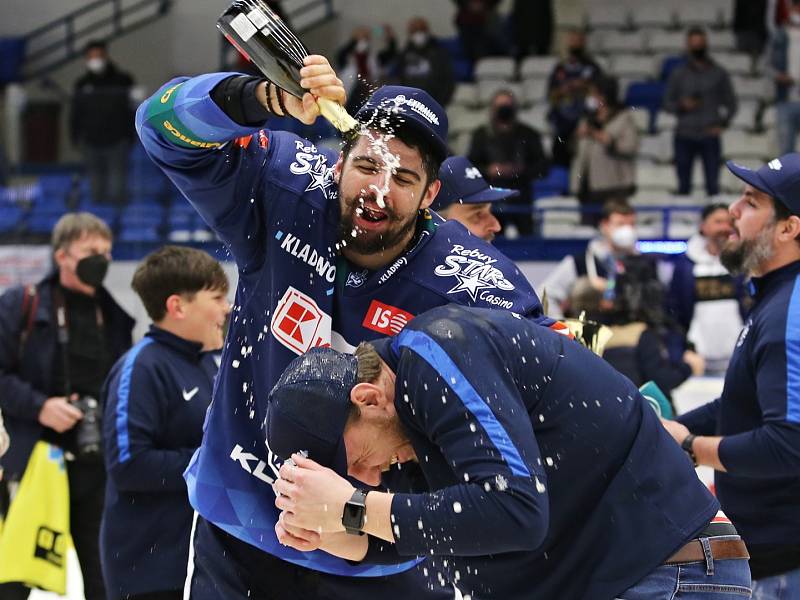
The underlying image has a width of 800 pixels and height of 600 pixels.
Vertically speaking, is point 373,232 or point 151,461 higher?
point 373,232

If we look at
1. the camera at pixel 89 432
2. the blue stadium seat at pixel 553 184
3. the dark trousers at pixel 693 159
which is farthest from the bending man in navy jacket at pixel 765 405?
the dark trousers at pixel 693 159

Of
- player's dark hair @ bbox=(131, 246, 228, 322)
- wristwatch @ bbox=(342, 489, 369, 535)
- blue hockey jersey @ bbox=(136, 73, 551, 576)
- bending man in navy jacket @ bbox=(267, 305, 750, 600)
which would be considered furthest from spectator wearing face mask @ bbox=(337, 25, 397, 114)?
wristwatch @ bbox=(342, 489, 369, 535)

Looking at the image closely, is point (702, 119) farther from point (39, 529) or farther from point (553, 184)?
point (39, 529)

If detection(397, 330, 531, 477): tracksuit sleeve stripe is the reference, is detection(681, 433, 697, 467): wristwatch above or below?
below

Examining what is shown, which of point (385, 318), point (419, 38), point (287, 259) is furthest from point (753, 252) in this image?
point (419, 38)

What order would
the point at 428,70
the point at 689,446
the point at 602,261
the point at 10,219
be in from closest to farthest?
the point at 689,446
the point at 602,261
the point at 10,219
the point at 428,70

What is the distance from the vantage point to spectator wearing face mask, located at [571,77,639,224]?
1084 cm

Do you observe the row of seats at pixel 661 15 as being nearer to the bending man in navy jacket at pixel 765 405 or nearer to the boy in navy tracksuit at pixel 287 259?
the bending man in navy jacket at pixel 765 405

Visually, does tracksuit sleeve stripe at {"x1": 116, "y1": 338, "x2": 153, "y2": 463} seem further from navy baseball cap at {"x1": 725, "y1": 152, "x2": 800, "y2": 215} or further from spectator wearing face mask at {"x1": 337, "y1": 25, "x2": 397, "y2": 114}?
spectator wearing face mask at {"x1": 337, "y1": 25, "x2": 397, "y2": 114}

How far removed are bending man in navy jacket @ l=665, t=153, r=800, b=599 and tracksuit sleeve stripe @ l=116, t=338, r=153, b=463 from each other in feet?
5.80

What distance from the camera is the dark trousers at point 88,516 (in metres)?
5.26

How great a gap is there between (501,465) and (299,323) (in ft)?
3.46

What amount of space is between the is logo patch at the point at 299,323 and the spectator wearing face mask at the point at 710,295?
329 centimetres

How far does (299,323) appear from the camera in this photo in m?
3.21
